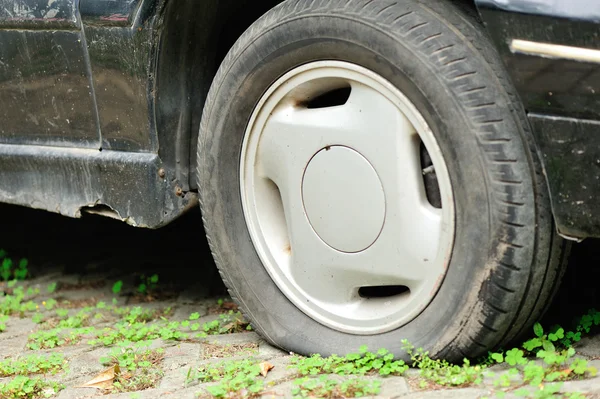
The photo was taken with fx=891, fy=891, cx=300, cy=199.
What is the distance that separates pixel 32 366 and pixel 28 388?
0.67 feet

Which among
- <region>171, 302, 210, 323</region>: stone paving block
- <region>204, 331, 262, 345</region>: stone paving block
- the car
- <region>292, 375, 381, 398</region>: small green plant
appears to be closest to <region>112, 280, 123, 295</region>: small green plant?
<region>171, 302, 210, 323</region>: stone paving block

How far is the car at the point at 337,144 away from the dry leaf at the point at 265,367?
0.13m

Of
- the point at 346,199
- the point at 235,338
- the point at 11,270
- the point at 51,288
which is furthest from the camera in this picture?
the point at 11,270

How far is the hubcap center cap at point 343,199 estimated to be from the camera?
2.47 m

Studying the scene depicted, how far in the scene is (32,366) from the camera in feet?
9.25

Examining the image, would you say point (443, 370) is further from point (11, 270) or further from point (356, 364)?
point (11, 270)

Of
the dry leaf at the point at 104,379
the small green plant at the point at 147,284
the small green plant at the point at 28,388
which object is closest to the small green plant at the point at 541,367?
the dry leaf at the point at 104,379

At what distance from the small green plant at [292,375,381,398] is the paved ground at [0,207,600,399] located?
0.04m

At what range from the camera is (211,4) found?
9.54 ft

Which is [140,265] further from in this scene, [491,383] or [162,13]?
[491,383]

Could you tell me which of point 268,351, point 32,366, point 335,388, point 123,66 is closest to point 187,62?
point 123,66

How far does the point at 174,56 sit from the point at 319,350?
3.45ft

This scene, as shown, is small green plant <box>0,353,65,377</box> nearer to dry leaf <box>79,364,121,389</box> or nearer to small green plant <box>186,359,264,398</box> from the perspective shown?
dry leaf <box>79,364,121,389</box>

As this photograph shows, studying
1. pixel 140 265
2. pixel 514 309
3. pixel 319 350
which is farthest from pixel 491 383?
pixel 140 265
